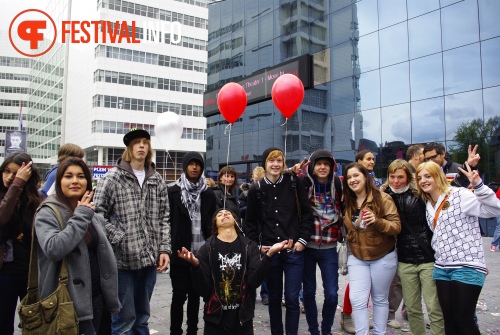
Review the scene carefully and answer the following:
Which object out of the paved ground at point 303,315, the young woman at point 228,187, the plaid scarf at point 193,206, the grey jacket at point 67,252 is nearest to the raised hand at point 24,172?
the grey jacket at point 67,252

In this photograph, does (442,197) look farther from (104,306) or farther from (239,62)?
(239,62)

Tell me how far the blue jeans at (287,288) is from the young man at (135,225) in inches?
45.6

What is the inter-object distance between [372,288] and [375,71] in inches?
685

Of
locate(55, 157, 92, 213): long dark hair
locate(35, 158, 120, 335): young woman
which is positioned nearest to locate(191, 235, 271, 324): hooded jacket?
locate(35, 158, 120, 335): young woman

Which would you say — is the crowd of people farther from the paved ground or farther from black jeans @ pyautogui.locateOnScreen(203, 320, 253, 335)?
the paved ground

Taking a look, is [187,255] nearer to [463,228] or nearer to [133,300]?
[133,300]

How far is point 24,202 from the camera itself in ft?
11.1

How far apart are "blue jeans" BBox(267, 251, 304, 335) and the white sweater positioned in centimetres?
132

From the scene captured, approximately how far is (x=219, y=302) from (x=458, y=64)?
16.3 meters

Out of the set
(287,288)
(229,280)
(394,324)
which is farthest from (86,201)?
(394,324)

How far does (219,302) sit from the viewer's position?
3432 mm

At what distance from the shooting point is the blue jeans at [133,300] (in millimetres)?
3414

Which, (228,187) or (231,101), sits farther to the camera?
(228,187)

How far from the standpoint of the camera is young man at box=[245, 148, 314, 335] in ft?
13.1
